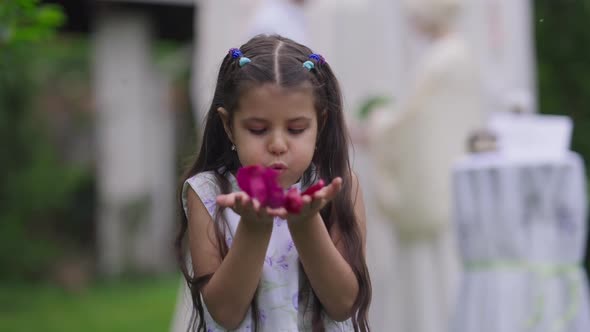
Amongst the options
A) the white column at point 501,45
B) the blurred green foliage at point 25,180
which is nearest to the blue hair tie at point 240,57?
the white column at point 501,45

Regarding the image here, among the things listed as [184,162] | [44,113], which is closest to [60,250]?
[44,113]

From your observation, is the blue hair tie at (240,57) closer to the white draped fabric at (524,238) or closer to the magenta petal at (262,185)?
the magenta petal at (262,185)

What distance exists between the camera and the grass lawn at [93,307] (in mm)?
8758

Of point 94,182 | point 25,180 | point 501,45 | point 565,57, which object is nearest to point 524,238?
point 501,45

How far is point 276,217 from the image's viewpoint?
1890mm

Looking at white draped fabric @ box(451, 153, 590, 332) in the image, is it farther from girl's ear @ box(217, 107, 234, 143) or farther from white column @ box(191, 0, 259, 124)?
girl's ear @ box(217, 107, 234, 143)

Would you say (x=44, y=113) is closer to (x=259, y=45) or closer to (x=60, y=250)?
(x=60, y=250)

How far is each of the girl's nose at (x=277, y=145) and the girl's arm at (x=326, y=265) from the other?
0.42 ft

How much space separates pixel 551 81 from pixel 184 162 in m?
6.26

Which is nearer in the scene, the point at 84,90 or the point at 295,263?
the point at 295,263

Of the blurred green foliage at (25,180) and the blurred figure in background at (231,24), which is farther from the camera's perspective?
the blurred green foliage at (25,180)

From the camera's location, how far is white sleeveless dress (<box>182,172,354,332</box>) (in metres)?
1.95

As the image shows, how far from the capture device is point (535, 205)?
14.1 ft

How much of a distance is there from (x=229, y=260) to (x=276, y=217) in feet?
0.42
